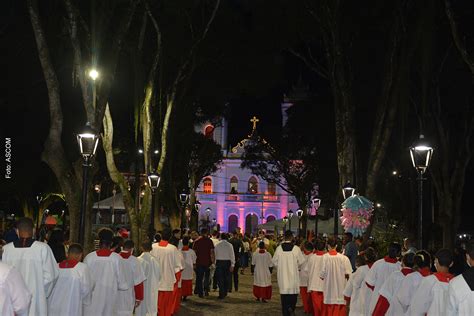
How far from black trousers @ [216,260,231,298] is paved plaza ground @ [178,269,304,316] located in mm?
256

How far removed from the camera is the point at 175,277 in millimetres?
15312

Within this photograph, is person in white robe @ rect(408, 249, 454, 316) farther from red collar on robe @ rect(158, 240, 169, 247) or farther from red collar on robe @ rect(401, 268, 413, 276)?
red collar on robe @ rect(158, 240, 169, 247)

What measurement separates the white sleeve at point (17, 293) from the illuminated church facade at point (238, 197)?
3529 inches

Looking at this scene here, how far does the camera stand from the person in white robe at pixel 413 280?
29.2ft

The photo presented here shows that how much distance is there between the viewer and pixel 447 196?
24.5 meters

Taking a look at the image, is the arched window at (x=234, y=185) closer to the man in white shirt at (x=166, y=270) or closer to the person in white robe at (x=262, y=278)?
the person in white robe at (x=262, y=278)

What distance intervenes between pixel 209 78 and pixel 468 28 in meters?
10.6

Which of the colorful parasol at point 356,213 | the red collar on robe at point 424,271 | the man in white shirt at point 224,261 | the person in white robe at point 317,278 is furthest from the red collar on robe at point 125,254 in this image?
the man in white shirt at point 224,261

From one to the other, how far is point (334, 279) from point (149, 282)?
12.3 feet

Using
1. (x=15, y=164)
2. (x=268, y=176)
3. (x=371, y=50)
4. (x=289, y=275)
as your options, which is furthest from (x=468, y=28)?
(x=268, y=176)

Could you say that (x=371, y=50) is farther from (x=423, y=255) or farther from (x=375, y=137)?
(x=423, y=255)

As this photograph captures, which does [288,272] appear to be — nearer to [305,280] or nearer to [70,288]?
[305,280]

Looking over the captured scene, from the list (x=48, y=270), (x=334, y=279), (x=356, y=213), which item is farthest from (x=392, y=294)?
(x=356, y=213)

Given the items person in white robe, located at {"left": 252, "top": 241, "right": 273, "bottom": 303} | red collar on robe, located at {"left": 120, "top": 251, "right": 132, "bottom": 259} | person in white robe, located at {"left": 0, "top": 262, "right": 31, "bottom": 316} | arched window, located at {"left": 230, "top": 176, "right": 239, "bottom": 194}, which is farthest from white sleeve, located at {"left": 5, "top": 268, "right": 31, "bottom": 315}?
arched window, located at {"left": 230, "top": 176, "right": 239, "bottom": 194}
